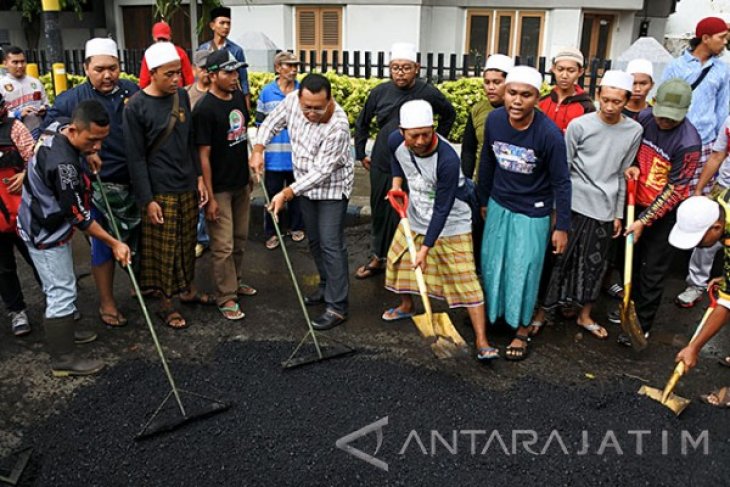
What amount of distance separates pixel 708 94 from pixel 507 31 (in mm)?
8681

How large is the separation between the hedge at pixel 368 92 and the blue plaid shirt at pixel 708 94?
271cm

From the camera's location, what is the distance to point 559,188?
159 inches

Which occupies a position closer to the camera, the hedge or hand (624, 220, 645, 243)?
hand (624, 220, 645, 243)

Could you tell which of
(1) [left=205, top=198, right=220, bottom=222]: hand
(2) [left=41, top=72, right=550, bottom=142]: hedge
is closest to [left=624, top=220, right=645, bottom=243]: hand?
(1) [left=205, top=198, right=220, bottom=222]: hand

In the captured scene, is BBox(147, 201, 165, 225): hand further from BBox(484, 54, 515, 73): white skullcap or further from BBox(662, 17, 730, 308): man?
BBox(662, 17, 730, 308): man

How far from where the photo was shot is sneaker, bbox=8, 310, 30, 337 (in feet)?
15.0

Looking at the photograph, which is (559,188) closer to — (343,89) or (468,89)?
(468,89)

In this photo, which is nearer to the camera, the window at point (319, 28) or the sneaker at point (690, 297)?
the sneaker at point (690, 297)

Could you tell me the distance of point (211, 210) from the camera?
4.68m

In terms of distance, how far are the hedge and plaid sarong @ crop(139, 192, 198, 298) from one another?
13.6ft

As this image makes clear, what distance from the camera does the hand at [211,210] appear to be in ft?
15.3

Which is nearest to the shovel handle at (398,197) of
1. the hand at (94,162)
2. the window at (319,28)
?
the hand at (94,162)

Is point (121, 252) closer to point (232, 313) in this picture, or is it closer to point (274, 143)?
point (232, 313)

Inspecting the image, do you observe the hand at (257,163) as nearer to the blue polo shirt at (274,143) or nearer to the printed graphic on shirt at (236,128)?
the printed graphic on shirt at (236,128)
